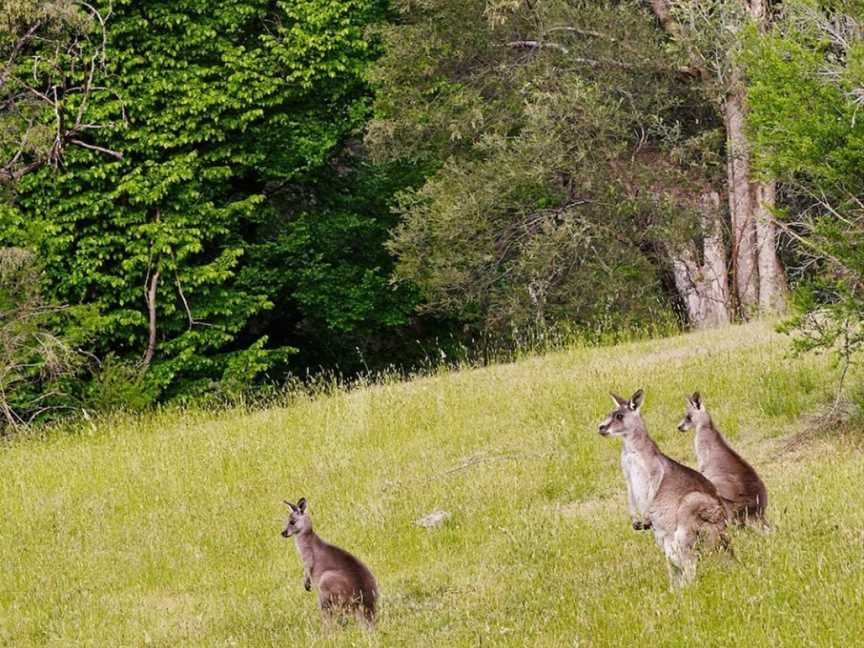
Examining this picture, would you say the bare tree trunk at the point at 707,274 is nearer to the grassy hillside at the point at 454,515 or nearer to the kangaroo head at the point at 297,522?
the grassy hillside at the point at 454,515

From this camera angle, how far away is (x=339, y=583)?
11.4 meters

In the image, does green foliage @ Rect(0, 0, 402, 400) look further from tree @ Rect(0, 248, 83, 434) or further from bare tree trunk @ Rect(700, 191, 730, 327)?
bare tree trunk @ Rect(700, 191, 730, 327)

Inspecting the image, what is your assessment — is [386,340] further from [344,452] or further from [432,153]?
[344,452]

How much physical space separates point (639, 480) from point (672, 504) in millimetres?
800

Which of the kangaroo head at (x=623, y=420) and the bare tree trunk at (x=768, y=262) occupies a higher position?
the kangaroo head at (x=623, y=420)

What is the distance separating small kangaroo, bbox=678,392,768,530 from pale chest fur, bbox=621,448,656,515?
0.73 metres

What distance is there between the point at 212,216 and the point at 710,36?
42.9 ft

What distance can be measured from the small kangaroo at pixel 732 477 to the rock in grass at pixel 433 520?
14.9 ft

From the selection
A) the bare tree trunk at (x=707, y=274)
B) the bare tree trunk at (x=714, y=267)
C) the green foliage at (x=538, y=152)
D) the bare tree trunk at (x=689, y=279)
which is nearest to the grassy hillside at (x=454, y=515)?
the bare tree trunk at (x=714, y=267)

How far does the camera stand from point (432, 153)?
3512 cm

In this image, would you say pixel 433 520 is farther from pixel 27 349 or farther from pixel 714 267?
pixel 714 267

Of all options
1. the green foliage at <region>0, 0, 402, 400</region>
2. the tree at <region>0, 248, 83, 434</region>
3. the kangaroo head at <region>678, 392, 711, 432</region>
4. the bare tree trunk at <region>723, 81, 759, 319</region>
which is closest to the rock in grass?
the kangaroo head at <region>678, 392, 711, 432</region>

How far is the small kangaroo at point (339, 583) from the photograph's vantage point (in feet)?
37.1

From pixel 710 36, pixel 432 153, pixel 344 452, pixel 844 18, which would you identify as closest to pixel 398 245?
pixel 432 153
